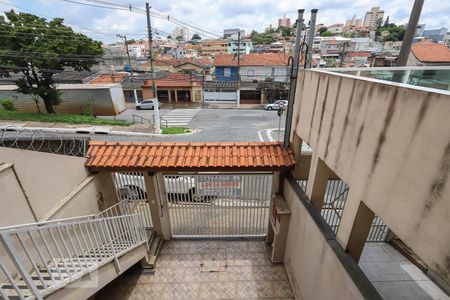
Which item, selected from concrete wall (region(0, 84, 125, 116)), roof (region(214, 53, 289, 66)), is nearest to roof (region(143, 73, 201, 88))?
roof (region(214, 53, 289, 66))

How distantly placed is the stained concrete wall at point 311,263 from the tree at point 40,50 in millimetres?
20427

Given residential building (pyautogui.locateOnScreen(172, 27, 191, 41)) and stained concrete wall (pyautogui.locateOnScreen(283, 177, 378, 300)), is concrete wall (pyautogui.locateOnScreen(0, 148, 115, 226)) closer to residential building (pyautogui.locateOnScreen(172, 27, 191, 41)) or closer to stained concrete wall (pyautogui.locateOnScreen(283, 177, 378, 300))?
stained concrete wall (pyautogui.locateOnScreen(283, 177, 378, 300))

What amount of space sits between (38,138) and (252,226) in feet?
19.2

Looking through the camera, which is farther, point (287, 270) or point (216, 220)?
point (216, 220)

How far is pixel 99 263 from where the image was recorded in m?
3.84

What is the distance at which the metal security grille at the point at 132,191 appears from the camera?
604 cm

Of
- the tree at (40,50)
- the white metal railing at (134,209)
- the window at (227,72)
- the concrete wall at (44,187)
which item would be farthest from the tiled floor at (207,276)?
the window at (227,72)

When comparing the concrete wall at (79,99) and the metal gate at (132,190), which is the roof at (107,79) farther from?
the metal gate at (132,190)

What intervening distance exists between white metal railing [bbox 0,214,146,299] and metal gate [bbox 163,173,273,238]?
1262 mm

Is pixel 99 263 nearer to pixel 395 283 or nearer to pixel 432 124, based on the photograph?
pixel 432 124

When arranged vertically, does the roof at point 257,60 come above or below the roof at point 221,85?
above

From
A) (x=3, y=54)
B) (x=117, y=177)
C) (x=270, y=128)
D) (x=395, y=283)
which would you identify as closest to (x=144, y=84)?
(x=3, y=54)

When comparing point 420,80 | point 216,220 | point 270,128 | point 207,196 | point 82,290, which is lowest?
point 270,128

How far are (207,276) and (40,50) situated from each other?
65.9ft
